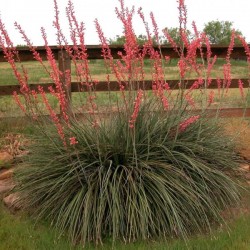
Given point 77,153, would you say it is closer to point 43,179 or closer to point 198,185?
point 43,179

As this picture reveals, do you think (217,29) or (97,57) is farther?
(217,29)

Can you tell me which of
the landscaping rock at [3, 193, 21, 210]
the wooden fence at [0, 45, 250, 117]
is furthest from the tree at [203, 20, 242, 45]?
the landscaping rock at [3, 193, 21, 210]

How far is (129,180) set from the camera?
12.0 feet

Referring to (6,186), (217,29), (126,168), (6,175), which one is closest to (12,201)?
(6,186)

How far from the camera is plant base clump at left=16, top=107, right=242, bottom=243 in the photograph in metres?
3.54

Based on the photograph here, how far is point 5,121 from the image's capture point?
5969 millimetres

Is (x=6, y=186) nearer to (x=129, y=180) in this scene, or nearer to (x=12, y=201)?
(x=12, y=201)

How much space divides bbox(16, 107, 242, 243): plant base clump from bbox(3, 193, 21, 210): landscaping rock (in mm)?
76

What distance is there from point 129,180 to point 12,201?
3.96ft

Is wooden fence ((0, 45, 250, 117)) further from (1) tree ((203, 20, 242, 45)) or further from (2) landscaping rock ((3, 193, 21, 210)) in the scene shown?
(1) tree ((203, 20, 242, 45))

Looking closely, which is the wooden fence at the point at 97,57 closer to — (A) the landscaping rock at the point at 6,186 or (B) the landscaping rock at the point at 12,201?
(A) the landscaping rock at the point at 6,186

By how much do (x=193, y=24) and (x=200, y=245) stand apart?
2386 mm

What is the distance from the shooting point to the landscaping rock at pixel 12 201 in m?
4.08

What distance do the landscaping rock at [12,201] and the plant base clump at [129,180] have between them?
8 cm
